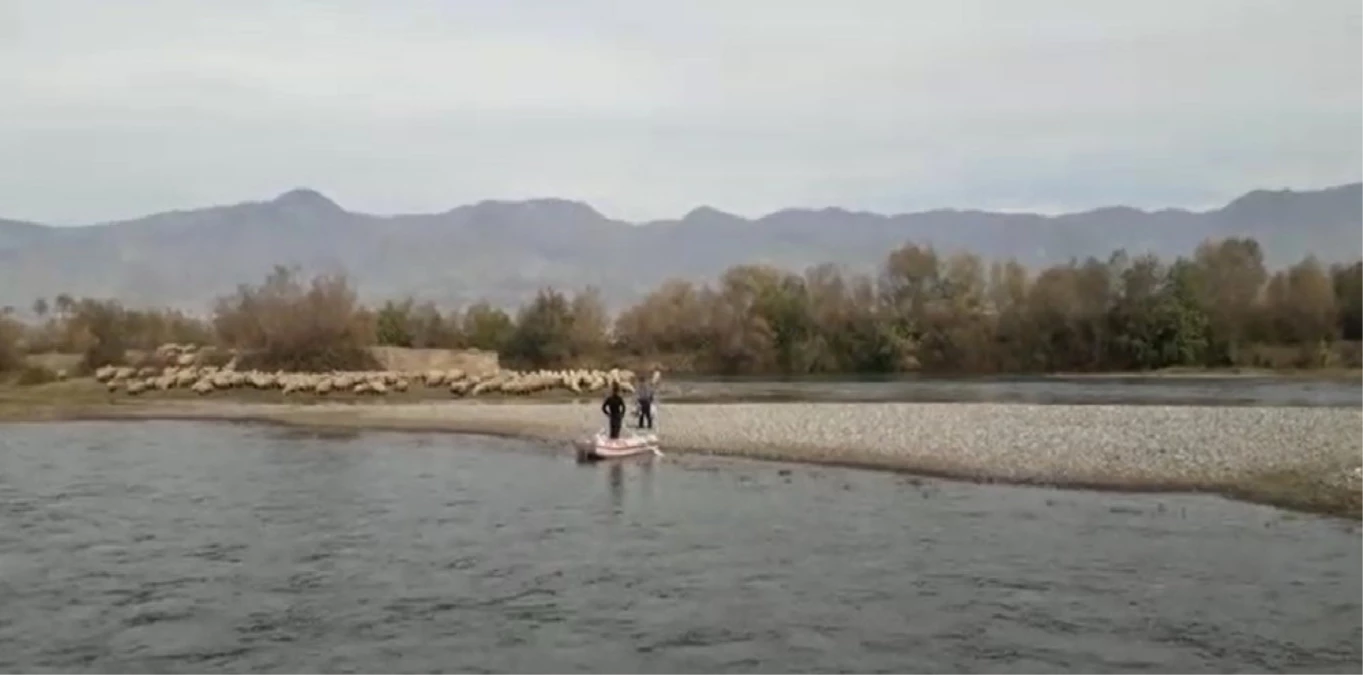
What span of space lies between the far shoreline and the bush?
41.5 feet

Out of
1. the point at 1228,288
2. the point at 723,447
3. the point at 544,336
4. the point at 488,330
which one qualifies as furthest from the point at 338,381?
the point at 1228,288

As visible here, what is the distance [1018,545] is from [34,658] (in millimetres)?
14190

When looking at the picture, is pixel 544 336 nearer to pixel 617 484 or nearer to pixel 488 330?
pixel 488 330

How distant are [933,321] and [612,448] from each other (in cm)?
7477

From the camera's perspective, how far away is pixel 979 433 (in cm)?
3997

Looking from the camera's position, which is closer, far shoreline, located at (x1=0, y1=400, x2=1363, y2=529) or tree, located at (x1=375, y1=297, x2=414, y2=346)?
far shoreline, located at (x1=0, y1=400, x2=1363, y2=529)

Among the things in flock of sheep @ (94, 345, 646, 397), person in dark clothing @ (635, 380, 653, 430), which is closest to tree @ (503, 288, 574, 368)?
flock of sheep @ (94, 345, 646, 397)

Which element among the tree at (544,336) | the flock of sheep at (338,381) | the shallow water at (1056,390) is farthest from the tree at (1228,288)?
the flock of sheep at (338,381)

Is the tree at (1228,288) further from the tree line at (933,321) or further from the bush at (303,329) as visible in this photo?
the bush at (303,329)

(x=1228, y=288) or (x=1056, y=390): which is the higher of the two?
(x=1228, y=288)

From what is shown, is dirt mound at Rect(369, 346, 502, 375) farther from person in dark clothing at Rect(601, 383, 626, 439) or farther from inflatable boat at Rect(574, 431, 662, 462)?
inflatable boat at Rect(574, 431, 662, 462)

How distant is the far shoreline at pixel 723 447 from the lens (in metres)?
27.8

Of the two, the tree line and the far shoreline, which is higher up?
the tree line

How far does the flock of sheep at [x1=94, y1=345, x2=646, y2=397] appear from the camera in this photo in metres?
63.4
